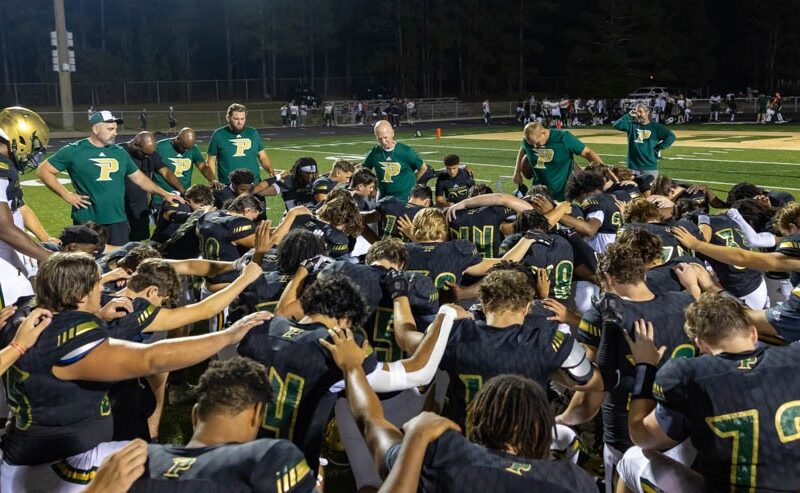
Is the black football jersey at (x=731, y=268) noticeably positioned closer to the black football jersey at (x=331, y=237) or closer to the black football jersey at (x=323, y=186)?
the black football jersey at (x=331, y=237)

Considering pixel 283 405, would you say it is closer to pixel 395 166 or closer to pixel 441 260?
pixel 441 260

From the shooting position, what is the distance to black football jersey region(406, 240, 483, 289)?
5.92 meters

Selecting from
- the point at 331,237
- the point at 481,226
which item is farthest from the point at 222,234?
the point at 481,226

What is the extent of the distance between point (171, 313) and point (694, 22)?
64.9 m

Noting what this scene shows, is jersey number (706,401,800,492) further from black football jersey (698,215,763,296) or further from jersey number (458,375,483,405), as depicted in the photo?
black football jersey (698,215,763,296)

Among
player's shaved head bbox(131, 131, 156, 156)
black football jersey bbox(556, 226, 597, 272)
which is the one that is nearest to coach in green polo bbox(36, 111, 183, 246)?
player's shaved head bbox(131, 131, 156, 156)

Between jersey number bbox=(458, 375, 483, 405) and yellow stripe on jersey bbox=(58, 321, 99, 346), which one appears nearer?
yellow stripe on jersey bbox=(58, 321, 99, 346)

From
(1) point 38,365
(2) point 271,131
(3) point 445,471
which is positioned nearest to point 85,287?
(1) point 38,365

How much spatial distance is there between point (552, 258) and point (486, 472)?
364 centimetres

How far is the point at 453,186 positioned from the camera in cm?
1053

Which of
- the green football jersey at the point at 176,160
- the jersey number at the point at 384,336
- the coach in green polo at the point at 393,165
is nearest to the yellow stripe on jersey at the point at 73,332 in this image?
the jersey number at the point at 384,336

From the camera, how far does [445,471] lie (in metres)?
2.79

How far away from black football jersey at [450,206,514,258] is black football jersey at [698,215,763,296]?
6.07ft

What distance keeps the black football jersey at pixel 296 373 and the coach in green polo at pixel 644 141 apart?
351 inches
